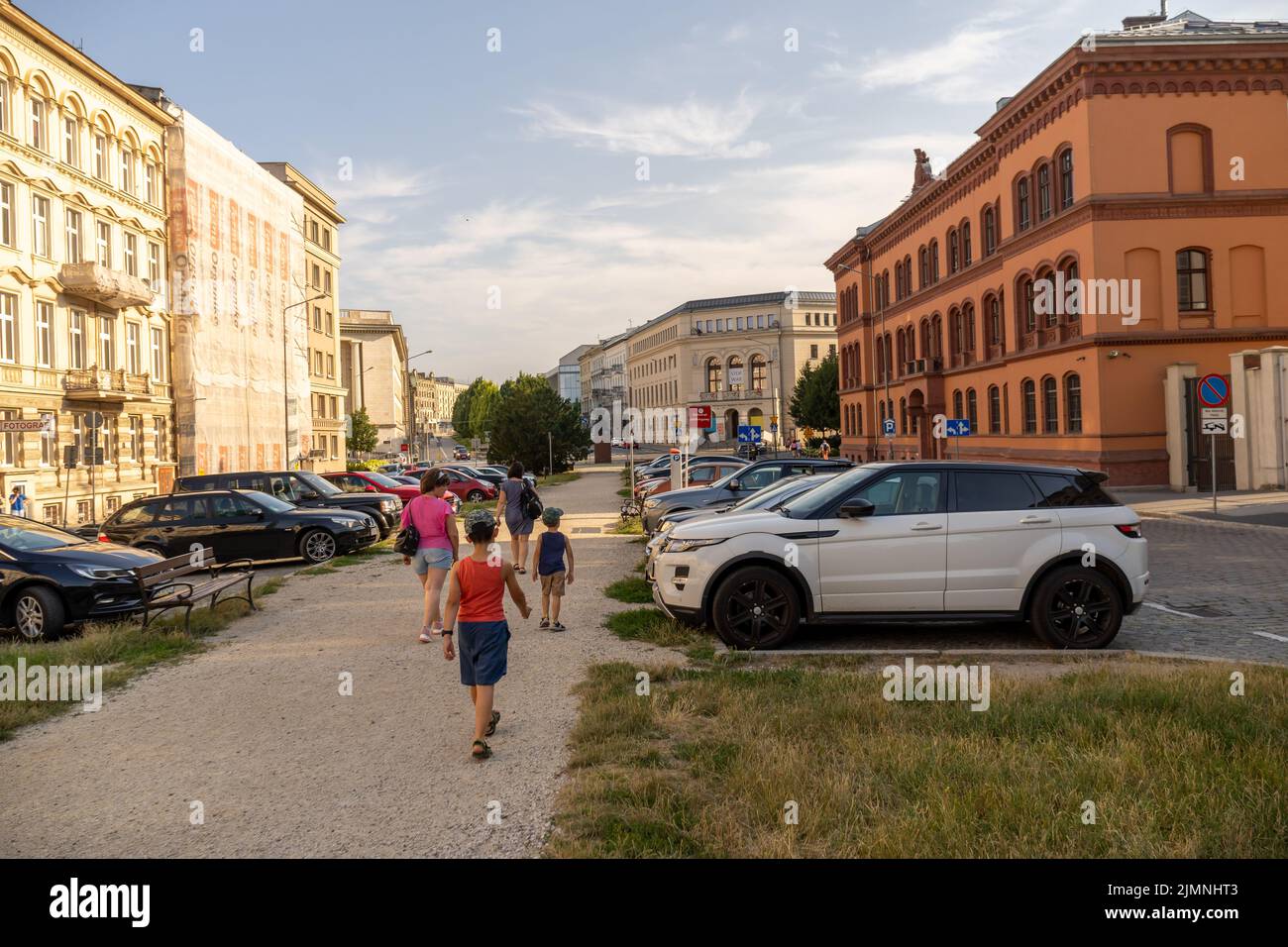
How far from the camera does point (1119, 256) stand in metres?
31.1

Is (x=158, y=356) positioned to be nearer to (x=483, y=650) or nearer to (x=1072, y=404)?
(x=1072, y=404)

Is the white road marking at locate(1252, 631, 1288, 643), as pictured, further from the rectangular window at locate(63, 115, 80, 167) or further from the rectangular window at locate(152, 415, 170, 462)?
the rectangular window at locate(152, 415, 170, 462)

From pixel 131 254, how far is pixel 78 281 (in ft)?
17.6

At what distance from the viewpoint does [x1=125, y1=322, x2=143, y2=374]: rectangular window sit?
36.4 meters

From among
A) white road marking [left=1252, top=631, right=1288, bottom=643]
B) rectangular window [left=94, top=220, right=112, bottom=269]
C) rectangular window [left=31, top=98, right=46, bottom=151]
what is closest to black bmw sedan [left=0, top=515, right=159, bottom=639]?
white road marking [left=1252, top=631, right=1288, bottom=643]

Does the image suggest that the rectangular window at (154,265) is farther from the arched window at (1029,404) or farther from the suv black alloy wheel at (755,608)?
the suv black alloy wheel at (755,608)

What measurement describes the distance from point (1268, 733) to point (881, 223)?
5563 cm

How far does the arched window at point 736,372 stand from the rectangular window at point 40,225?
87325 mm

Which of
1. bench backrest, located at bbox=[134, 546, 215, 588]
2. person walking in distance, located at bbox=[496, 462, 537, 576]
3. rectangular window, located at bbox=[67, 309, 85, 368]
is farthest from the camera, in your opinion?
rectangular window, located at bbox=[67, 309, 85, 368]

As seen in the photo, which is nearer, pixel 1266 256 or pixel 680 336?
pixel 1266 256

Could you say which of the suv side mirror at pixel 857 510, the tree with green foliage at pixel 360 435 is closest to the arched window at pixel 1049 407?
the suv side mirror at pixel 857 510

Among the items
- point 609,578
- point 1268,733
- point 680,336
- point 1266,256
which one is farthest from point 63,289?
point 680,336

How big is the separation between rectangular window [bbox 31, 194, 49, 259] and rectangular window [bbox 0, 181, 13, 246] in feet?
2.91

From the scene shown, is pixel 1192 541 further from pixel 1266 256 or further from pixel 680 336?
pixel 680 336
